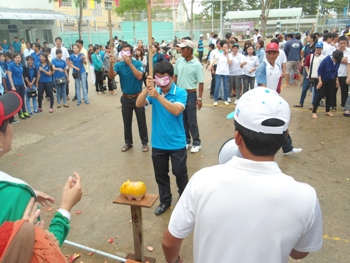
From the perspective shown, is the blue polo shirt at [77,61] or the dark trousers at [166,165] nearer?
the dark trousers at [166,165]

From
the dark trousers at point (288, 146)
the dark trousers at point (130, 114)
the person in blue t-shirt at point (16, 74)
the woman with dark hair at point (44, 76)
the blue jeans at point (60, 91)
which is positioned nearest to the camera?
the dark trousers at point (288, 146)

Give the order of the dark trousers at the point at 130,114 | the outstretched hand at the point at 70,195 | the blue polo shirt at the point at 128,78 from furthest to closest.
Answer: the dark trousers at the point at 130,114 < the blue polo shirt at the point at 128,78 < the outstretched hand at the point at 70,195

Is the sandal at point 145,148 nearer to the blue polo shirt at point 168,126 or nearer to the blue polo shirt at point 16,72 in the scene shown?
the blue polo shirt at point 168,126

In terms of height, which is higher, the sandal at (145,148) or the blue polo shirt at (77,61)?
the blue polo shirt at (77,61)

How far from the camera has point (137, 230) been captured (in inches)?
126

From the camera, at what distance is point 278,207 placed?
1391mm

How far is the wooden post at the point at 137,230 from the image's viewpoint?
316 cm

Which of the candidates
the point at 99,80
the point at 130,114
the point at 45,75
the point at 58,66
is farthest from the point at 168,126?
the point at 99,80

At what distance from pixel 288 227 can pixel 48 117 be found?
29.2 feet

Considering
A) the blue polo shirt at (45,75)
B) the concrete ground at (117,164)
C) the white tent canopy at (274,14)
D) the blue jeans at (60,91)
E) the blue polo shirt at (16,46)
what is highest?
the white tent canopy at (274,14)

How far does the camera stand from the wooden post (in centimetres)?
316

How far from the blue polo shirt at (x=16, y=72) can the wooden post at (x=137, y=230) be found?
7055mm

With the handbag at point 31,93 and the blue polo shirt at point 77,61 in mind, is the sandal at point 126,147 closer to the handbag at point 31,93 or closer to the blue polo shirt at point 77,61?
the handbag at point 31,93

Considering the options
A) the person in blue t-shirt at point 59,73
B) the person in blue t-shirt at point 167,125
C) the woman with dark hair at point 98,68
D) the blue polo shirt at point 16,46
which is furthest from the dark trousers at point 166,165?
the blue polo shirt at point 16,46
